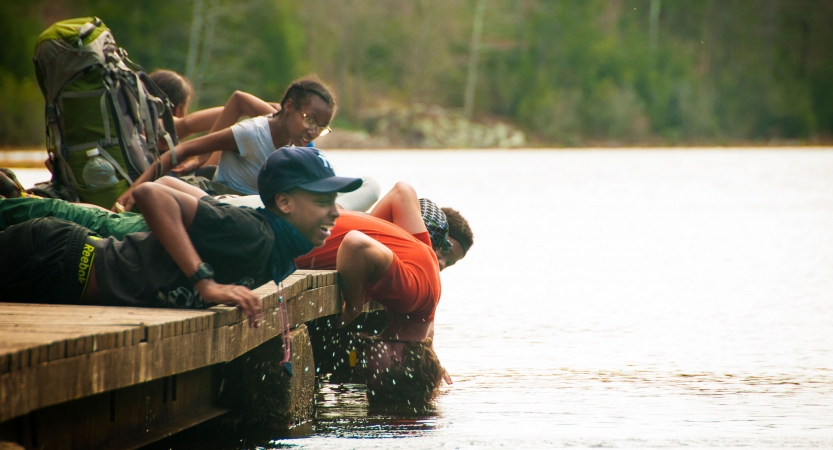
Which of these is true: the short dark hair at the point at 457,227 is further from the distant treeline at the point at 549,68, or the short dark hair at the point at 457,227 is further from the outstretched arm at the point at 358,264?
the distant treeline at the point at 549,68

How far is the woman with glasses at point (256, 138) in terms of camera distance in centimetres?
598

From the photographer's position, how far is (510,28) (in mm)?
66688

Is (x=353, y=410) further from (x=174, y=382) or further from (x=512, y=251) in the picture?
(x=512, y=251)

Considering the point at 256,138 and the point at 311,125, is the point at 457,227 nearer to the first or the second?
the point at 311,125

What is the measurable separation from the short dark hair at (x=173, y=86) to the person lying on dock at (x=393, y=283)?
2.35m

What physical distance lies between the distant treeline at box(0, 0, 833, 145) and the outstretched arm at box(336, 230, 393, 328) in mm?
49028

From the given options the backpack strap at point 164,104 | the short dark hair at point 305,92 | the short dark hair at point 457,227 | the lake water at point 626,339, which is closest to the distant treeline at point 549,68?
the lake water at point 626,339

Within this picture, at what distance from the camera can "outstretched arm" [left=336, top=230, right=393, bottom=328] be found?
4742 millimetres

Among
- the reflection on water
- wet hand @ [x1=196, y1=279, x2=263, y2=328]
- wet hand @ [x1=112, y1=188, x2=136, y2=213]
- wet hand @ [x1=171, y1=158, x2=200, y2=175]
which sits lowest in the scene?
the reflection on water

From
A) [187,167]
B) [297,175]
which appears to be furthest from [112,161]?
[297,175]

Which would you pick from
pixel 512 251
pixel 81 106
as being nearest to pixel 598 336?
pixel 81 106

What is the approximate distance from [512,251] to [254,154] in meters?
6.81

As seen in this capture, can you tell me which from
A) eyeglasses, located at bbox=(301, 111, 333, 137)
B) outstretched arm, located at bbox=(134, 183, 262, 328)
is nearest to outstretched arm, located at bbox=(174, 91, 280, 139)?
eyeglasses, located at bbox=(301, 111, 333, 137)

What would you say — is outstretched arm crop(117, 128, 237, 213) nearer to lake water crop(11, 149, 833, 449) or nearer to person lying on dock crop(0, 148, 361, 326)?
lake water crop(11, 149, 833, 449)
